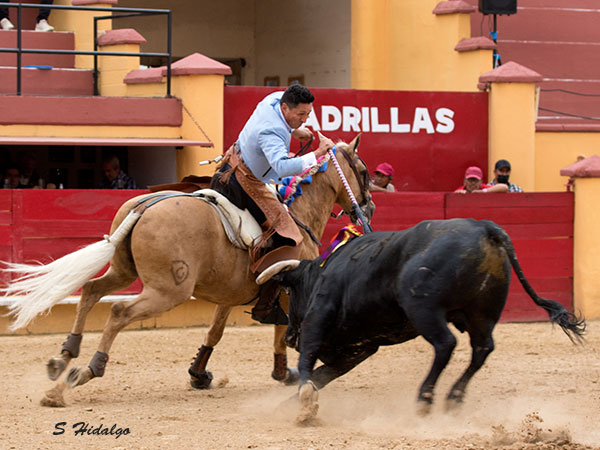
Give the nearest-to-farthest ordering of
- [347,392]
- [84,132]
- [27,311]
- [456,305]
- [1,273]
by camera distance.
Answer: [456,305] → [27,311] → [347,392] → [1,273] → [84,132]

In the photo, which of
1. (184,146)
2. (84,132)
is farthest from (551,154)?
(84,132)

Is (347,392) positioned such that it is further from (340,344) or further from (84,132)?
(84,132)

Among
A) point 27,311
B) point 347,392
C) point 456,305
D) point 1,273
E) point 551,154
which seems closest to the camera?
point 456,305

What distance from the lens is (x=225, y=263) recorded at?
19.3 ft

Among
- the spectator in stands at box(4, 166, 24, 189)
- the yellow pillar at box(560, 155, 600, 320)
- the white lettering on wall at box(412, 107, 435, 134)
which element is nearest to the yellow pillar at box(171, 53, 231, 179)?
the spectator in stands at box(4, 166, 24, 189)

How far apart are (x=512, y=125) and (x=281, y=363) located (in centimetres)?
567

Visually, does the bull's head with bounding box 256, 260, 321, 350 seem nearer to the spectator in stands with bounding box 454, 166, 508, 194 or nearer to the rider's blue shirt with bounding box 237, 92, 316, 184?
Result: the rider's blue shirt with bounding box 237, 92, 316, 184

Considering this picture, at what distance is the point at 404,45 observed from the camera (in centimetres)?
1372

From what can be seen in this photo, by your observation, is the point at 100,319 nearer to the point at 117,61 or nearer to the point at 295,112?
the point at 117,61

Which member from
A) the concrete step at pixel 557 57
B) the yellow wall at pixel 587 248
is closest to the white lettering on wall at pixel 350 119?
the yellow wall at pixel 587 248

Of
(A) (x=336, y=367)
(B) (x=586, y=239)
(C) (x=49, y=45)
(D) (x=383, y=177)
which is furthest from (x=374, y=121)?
(A) (x=336, y=367)

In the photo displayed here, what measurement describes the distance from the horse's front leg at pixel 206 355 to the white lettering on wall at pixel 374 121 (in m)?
4.45

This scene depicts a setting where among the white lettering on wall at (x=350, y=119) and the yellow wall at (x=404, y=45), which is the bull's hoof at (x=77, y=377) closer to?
the white lettering on wall at (x=350, y=119)

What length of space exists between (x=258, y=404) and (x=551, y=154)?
6.96 meters
